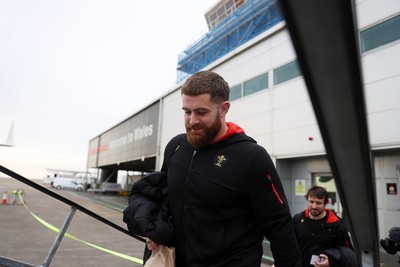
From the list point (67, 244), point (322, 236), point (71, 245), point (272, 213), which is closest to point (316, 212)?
point (322, 236)

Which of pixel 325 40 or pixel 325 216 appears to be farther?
pixel 325 216

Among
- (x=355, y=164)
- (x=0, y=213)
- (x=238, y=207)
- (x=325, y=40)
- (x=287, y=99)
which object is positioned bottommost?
(x=0, y=213)

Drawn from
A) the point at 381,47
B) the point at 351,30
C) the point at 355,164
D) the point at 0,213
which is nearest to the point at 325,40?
the point at 351,30

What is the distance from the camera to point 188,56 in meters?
19.6

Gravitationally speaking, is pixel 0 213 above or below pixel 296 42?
below

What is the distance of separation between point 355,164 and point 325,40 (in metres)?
0.32

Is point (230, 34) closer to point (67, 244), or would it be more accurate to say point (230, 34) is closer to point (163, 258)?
point (67, 244)

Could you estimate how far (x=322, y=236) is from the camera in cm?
252

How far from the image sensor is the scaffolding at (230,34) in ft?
46.6

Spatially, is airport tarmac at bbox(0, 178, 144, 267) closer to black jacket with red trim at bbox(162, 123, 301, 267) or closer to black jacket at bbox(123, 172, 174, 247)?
black jacket at bbox(123, 172, 174, 247)

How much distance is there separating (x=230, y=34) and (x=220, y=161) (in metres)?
16.2

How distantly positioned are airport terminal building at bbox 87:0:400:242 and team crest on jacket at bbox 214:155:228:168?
2.93 ft

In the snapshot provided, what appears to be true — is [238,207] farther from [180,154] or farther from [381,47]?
[381,47]

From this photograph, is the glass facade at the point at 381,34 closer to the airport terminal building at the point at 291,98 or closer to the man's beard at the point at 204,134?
the airport terminal building at the point at 291,98
